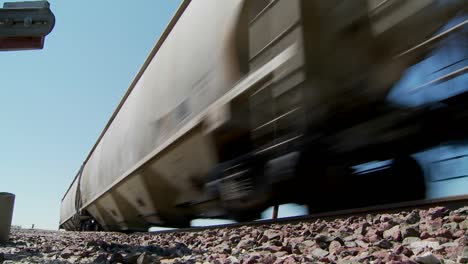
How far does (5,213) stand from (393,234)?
4.65 metres

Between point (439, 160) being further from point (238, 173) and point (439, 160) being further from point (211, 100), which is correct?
point (211, 100)

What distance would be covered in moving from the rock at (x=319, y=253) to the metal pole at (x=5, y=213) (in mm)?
4151

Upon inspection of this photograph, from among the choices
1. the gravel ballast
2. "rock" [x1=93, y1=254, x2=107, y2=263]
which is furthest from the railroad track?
"rock" [x1=93, y1=254, x2=107, y2=263]

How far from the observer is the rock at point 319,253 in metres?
2.30

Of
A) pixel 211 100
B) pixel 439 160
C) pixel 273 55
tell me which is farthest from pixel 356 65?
pixel 211 100

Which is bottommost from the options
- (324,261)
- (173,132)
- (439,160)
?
(324,261)

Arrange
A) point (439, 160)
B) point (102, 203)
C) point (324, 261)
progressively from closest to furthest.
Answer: point (324, 261) < point (439, 160) < point (102, 203)

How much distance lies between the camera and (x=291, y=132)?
3504 millimetres

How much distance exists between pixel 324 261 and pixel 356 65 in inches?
62.8

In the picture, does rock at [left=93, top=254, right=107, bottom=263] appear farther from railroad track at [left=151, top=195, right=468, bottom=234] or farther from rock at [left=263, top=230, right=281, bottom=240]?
railroad track at [left=151, top=195, right=468, bottom=234]

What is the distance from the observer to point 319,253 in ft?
7.68

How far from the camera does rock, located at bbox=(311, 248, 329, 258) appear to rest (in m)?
2.30

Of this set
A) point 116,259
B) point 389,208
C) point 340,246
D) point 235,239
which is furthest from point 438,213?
point 116,259

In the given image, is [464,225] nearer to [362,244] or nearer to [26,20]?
[362,244]
